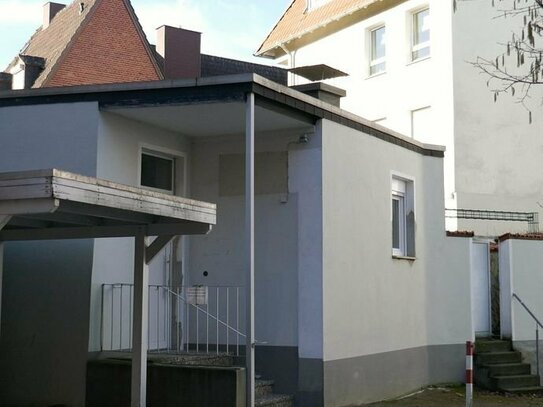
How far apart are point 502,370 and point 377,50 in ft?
41.6

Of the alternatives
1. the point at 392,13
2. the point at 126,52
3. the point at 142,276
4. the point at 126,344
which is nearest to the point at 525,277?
the point at 126,344

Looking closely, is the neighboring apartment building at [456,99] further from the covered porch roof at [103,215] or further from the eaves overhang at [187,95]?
the covered porch roof at [103,215]

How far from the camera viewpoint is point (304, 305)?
40.8 feet

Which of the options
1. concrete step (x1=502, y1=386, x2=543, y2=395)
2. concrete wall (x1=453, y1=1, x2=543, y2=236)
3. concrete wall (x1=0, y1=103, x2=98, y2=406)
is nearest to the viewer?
concrete wall (x1=0, y1=103, x2=98, y2=406)

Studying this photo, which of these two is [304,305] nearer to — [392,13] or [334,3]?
[392,13]

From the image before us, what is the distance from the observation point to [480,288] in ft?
56.5

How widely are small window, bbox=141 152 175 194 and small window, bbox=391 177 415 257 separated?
13.3 ft

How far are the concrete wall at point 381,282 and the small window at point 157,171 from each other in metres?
2.39

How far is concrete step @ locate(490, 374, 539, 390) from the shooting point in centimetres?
1529

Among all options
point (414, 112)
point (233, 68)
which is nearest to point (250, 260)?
point (414, 112)

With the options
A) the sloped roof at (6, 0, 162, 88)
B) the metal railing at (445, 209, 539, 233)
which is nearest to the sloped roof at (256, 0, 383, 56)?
the sloped roof at (6, 0, 162, 88)

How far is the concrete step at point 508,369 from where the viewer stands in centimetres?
1554

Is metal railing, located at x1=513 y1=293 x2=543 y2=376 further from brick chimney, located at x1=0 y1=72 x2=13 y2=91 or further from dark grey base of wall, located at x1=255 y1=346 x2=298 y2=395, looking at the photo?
brick chimney, located at x1=0 y1=72 x2=13 y2=91

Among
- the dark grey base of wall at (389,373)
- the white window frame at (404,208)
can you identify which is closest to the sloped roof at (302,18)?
the white window frame at (404,208)
